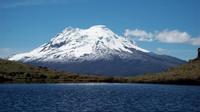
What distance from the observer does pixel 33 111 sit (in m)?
88.2

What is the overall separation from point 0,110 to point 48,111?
9.67 metres

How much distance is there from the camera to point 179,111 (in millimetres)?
88875

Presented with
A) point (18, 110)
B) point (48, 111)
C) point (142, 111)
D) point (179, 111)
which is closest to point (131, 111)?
point (142, 111)

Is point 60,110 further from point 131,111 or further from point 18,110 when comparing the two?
point 131,111

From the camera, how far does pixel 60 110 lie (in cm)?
9088

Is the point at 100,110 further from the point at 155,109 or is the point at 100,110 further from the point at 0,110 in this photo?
the point at 0,110

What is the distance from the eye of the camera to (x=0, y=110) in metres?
88.6

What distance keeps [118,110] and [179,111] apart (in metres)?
12.4

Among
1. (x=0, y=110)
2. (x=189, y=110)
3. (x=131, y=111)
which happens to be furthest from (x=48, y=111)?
(x=189, y=110)

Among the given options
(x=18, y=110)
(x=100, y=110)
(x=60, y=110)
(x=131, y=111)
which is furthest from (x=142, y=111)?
(x=18, y=110)

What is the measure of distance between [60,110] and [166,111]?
21.6m

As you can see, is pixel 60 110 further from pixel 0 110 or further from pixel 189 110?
pixel 189 110

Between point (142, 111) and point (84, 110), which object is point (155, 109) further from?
point (84, 110)
